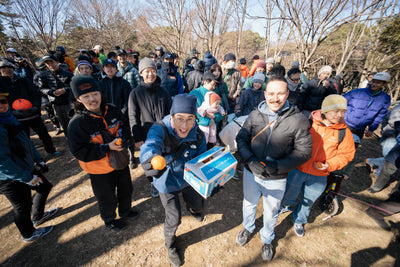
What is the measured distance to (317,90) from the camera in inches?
161

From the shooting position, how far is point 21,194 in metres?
2.19

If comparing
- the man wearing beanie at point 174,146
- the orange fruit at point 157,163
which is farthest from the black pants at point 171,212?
the orange fruit at point 157,163

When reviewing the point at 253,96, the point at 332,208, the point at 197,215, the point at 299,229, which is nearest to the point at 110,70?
the point at 253,96

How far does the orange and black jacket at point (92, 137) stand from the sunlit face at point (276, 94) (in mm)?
2165

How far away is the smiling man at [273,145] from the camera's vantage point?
1832mm

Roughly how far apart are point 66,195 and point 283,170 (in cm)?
439

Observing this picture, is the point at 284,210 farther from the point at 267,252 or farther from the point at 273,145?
the point at 273,145

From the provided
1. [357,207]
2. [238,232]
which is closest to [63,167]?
[238,232]

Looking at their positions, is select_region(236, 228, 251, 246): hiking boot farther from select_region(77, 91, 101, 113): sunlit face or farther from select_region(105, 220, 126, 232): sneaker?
select_region(77, 91, 101, 113): sunlit face

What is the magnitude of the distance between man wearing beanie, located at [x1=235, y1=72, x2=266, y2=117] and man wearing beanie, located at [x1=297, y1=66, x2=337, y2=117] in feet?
4.83

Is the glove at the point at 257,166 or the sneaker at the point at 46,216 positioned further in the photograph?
the sneaker at the point at 46,216

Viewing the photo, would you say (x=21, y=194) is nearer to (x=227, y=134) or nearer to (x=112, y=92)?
(x=112, y=92)

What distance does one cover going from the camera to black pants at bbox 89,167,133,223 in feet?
7.26

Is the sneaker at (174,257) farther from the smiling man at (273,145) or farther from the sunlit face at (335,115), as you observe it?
the sunlit face at (335,115)
